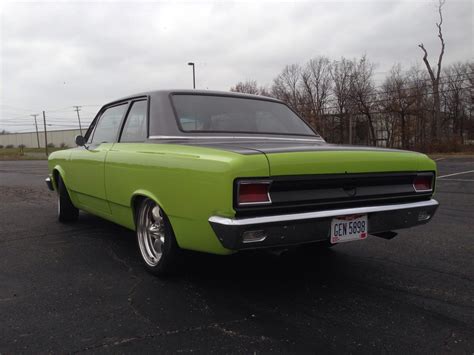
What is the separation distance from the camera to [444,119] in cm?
4422

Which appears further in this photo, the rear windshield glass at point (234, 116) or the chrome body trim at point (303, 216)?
the rear windshield glass at point (234, 116)

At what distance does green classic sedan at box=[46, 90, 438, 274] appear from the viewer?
2.58 m

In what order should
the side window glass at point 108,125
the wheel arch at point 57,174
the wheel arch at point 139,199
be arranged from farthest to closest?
the wheel arch at point 57,174 → the side window glass at point 108,125 → the wheel arch at point 139,199

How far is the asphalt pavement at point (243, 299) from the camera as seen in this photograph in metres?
2.40

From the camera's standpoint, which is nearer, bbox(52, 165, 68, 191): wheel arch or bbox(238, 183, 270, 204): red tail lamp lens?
bbox(238, 183, 270, 204): red tail lamp lens

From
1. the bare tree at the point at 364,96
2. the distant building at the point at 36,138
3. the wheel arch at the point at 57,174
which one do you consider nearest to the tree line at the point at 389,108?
the bare tree at the point at 364,96

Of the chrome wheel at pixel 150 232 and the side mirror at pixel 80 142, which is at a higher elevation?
the side mirror at pixel 80 142

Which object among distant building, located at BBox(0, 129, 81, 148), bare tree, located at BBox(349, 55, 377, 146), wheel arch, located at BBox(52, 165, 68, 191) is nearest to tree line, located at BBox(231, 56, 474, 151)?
bare tree, located at BBox(349, 55, 377, 146)

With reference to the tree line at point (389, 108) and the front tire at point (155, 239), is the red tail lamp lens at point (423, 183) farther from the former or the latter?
the tree line at point (389, 108)

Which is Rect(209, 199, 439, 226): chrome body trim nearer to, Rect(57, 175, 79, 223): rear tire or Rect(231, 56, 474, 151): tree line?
Rect(57, 175, 79, 223): rear tire

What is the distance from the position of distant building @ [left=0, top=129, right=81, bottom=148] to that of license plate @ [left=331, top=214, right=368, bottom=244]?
85.4 meters

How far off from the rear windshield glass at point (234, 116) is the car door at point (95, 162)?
0.90 meters

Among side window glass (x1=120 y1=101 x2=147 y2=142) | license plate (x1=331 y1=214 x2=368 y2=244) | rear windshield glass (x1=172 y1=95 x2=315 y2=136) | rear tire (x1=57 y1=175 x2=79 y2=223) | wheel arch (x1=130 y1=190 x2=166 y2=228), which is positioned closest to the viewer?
license plate (x1=331 y1=214 x2=368 y2=244)

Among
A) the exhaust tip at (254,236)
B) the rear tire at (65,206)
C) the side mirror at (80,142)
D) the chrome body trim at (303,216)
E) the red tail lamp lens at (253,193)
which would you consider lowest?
the rear tire at (65,206)
